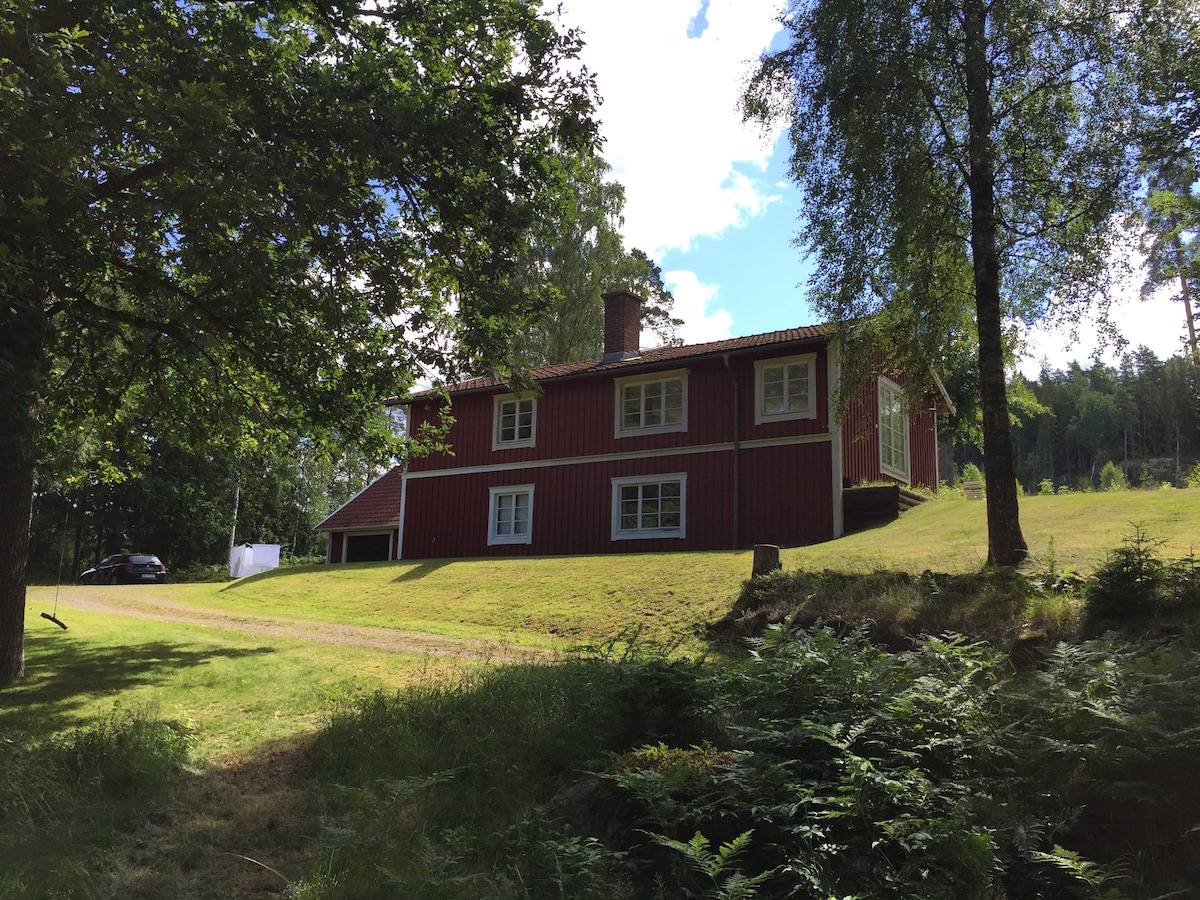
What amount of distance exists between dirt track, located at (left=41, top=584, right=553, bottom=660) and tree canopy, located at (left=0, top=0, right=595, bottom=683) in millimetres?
2862

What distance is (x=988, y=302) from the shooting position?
11.0 metres

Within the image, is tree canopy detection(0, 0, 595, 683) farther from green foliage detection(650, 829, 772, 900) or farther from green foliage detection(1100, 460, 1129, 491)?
green foliage detection(1100, 460, 1129, 491)

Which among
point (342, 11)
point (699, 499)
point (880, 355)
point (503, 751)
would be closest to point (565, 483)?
point (699, 499)

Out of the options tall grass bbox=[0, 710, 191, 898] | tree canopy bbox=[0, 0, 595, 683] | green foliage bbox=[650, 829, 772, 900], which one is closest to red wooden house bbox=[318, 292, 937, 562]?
Answer: tree canopy bbox=[0, 0, 595, 683]

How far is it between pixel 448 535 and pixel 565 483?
4.28 meters

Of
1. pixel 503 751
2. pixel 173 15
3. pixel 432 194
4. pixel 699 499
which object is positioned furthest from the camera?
pixel 699 499

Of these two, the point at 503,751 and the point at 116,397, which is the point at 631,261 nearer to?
the point at 116,397

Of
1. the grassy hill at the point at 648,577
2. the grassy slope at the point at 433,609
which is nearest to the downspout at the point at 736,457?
the grassy hill at the point at 648,577

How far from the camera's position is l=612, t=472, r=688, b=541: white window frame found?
20344 millimetres

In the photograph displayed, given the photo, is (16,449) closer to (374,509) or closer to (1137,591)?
(1137,591)

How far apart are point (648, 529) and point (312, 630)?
10099 mm

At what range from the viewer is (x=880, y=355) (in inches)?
569

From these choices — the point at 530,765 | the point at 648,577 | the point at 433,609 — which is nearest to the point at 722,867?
the point at 530,765

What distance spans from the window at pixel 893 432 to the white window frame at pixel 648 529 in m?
5.13
